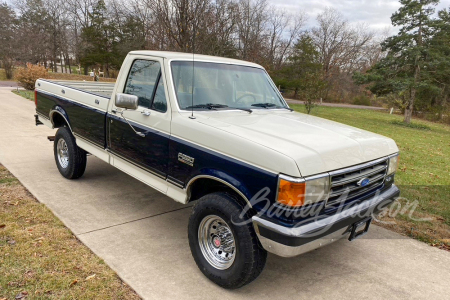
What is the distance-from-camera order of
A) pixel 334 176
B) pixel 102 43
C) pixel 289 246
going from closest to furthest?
pixel 289 246, pixel 334 176, pixel 102 43

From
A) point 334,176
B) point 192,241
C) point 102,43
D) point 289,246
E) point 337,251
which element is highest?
point 102,43

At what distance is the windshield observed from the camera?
3570mm

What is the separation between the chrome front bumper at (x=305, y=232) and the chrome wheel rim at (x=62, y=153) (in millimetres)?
4093

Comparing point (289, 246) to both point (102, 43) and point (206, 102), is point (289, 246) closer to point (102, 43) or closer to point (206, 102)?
point (206, 102)

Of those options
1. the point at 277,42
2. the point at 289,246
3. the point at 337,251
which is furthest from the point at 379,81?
the point at 277,42

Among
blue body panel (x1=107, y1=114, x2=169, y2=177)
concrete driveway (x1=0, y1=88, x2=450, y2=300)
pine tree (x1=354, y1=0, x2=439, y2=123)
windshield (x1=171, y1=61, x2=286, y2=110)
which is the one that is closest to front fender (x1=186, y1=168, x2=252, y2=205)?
blue body panel (x1=107, y1=114, x2=169, y2=177)

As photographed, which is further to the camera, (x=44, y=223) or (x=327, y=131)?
(x=44, y=223)

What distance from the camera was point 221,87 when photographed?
12.7 ft

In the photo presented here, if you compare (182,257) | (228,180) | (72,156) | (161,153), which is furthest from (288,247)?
(72,156)

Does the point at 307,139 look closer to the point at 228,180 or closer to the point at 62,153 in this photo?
the point at 228,180

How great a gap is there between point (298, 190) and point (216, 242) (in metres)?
1.08

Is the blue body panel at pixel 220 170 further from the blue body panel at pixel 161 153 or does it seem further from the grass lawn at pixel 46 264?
the grass lawn at pixel 46 264

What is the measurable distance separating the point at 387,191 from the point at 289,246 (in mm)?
1562

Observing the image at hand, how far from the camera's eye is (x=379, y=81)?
68.4ft
